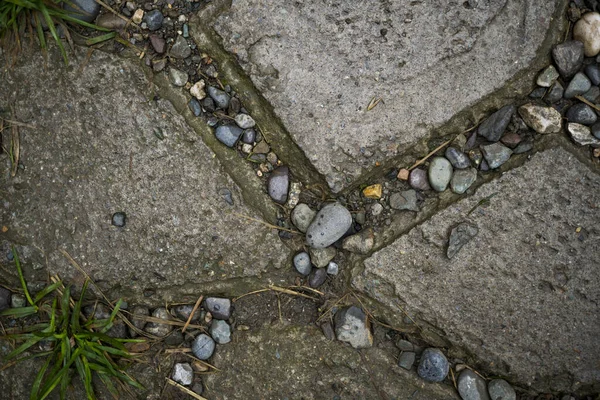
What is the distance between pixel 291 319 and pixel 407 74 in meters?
1.13

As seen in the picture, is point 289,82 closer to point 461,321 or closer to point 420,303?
point 420,303

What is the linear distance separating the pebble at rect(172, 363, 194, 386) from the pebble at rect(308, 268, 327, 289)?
63 cm

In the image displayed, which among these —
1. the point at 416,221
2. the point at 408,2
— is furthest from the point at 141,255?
the point at 408,2

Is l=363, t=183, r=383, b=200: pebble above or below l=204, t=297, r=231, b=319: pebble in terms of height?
above

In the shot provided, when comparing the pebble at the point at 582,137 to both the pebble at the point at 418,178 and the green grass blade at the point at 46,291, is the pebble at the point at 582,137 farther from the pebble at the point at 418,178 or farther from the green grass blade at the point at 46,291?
the green grass blade at the point at 46,291

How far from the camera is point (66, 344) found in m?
2.17

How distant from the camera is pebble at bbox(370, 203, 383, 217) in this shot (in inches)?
87.7

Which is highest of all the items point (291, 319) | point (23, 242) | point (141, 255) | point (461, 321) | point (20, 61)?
point (20, 61)

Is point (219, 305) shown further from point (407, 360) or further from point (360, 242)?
point (407, 360)

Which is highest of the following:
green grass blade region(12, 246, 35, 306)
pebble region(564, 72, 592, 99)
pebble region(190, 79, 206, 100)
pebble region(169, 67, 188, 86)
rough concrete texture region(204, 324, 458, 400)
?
pebble region(169, 67, 188, 86)

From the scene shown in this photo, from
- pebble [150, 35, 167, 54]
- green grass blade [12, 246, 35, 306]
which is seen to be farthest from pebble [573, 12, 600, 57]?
green grass blade [12, 246, 35, 306]

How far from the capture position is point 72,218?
86.4 inches

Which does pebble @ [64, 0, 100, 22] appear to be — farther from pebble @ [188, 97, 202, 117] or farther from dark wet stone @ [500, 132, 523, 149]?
dark wet stone @ [500, 132, 523, 149]

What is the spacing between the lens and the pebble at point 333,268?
224 cm
